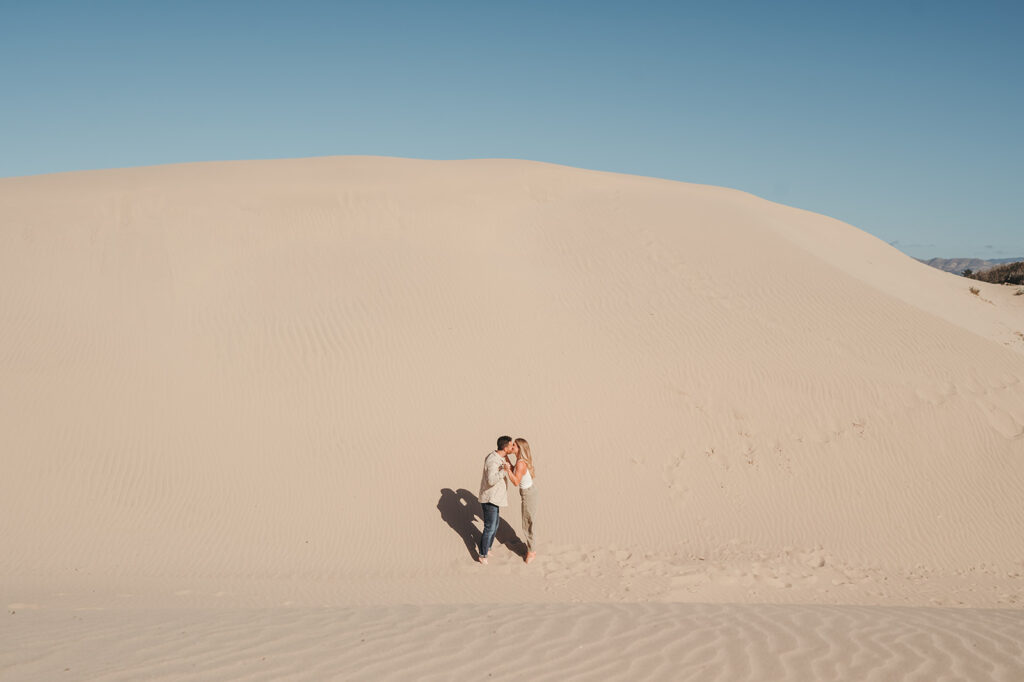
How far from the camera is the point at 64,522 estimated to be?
27.6 feet

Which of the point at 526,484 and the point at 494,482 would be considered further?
the point at 526,484

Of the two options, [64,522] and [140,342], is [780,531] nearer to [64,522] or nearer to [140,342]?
[64,522]

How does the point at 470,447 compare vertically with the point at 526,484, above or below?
above

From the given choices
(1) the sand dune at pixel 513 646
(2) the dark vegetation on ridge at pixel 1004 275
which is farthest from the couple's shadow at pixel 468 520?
(2) the dark vegetation on ridge at pixel 1004 275

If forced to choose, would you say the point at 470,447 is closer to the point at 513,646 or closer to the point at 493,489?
the point at 493,489

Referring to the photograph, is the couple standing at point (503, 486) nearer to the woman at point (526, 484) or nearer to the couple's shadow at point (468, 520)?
the woman at point (526, 484)

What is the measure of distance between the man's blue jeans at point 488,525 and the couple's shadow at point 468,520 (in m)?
0.30

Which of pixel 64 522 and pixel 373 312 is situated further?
pixel 373 312

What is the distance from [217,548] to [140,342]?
530 centimetres

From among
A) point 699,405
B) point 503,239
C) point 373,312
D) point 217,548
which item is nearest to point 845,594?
point 699,405

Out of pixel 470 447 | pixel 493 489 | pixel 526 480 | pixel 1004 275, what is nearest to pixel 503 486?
pixel 493 489

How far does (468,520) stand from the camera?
29.8 ft

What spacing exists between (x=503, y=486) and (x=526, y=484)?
0.28 m

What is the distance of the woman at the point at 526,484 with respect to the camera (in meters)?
8.15
